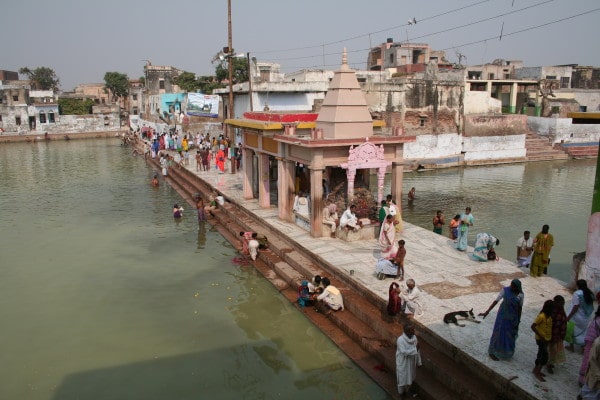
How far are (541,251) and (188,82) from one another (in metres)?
46.6

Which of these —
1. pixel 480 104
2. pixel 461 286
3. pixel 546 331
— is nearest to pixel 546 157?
pixel 480 104

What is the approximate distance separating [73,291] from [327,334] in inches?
229

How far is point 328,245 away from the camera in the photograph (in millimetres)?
10883

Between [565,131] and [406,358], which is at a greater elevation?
[565,131]

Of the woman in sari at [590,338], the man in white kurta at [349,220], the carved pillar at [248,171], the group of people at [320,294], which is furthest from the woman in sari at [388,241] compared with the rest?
the carved pillar at [248,171]

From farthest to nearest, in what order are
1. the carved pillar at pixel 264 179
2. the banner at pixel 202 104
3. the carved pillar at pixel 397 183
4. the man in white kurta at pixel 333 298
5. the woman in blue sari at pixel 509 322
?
the banner at pixel 202 104, the carved pillar at pixel 264 179, the carved pillar at pixel 397 183, the man in white kurta at pixel 333 298, the woman in blue sari at pixel 509 322

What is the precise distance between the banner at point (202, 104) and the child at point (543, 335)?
28.0 meters

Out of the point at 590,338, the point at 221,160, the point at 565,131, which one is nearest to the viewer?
the point at 590,338

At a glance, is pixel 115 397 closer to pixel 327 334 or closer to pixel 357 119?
pixel 327 334

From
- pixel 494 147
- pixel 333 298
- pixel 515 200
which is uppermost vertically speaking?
pixel 494 147

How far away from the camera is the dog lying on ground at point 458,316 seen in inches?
277

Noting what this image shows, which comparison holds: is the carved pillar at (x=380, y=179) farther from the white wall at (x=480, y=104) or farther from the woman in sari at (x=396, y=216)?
the white wall at (x=480, y=104)

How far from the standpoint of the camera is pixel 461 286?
27.6ft

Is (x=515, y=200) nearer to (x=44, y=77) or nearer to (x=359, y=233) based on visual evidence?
(x=359, y=233)
